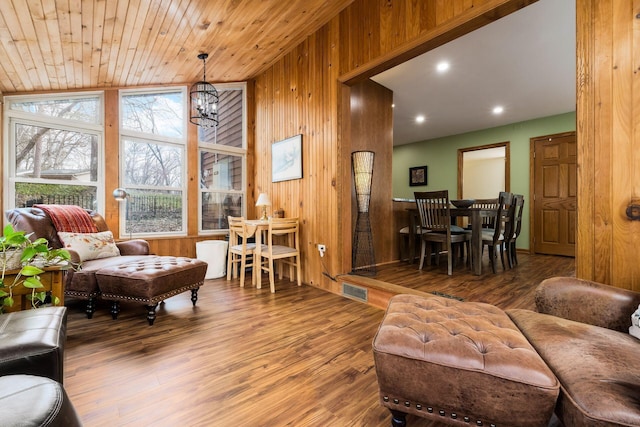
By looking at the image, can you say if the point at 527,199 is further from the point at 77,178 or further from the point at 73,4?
the point at 77,178

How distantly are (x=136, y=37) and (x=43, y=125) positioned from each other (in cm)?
156

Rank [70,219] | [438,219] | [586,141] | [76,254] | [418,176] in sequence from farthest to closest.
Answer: [418,176], [438,219], [70,219], [76,254], [586,141]

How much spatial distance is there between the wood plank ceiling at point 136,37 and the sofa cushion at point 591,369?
3.19 m

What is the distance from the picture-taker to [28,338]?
1052mm

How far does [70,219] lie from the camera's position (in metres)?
2.77

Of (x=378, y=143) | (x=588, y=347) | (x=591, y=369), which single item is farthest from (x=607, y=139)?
(x=378, y=143)

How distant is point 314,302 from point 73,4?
10.2 ft

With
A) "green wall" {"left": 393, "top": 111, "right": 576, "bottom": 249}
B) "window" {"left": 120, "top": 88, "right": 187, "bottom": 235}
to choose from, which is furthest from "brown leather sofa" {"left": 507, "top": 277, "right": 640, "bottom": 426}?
"green wall" {"left": 393, "top": 111, "right": 576, "bottom": 249}

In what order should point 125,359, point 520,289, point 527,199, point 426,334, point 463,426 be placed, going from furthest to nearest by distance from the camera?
point 527,199, point 520,289, point 125,359, point 426,334, point 463,426

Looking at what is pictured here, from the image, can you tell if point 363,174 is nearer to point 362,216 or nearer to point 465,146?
point 362,216

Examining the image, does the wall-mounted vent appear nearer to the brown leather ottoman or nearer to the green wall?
the brown leather ottoman

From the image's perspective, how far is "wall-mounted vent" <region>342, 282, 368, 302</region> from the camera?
271 centimetres

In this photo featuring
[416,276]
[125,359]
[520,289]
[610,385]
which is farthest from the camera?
[416,276]

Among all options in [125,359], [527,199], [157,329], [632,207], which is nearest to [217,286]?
[157,329]
